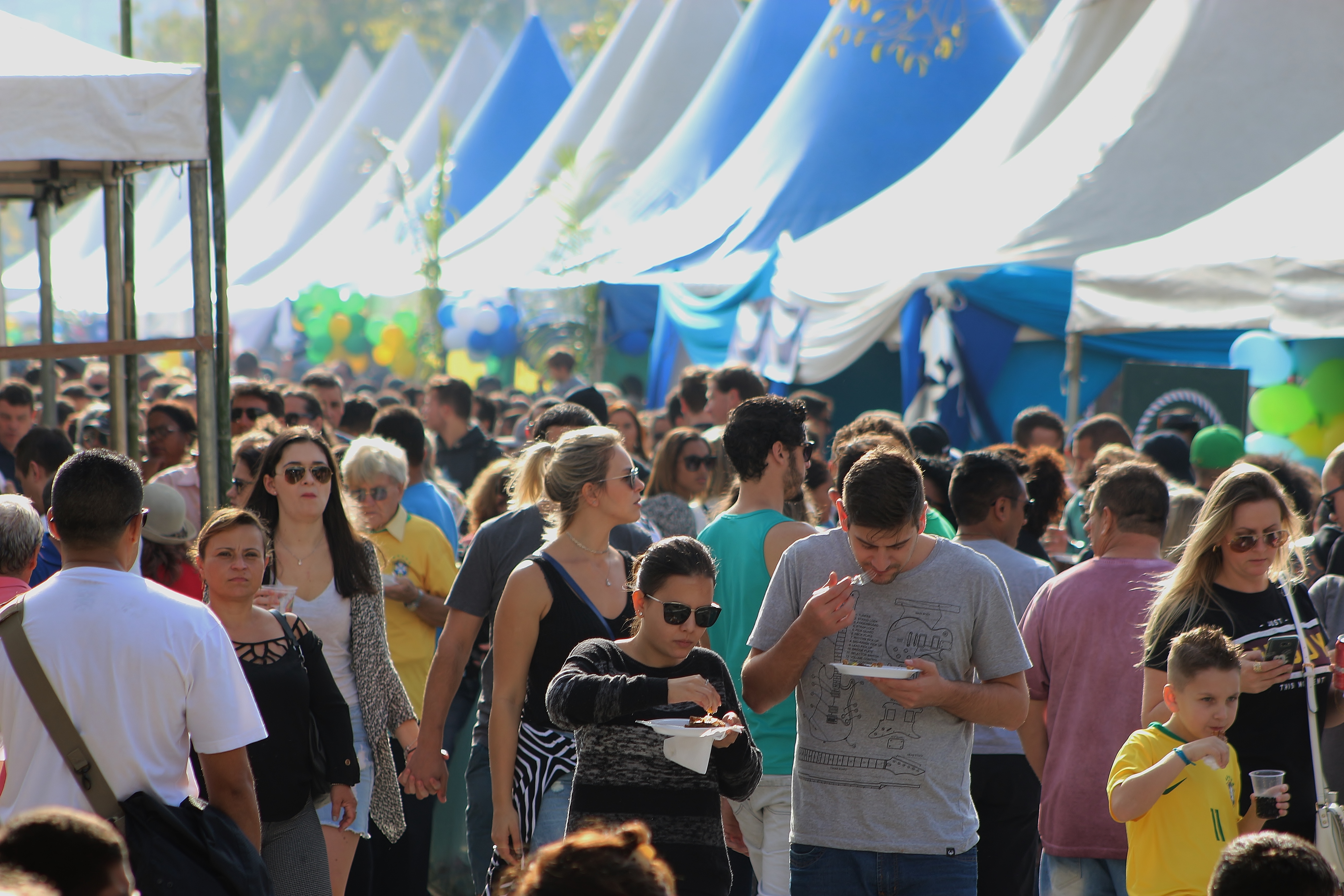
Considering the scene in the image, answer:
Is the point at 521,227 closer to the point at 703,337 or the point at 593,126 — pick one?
the point at 593,126

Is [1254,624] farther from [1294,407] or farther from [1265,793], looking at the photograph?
[1294,407]

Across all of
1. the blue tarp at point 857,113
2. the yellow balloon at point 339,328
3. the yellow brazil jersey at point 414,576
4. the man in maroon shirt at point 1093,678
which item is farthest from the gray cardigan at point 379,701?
the yellow balloon at point 339,328

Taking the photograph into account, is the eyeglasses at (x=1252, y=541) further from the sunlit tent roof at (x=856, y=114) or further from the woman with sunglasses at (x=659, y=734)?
the sunlit tent roof at (x=856, y=114)

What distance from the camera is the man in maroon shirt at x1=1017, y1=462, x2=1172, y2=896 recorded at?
3789 mm

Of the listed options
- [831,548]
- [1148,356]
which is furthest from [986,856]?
[1148,356]

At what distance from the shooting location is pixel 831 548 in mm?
3439

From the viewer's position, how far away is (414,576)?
5.40m

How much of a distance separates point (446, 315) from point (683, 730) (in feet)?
57.2

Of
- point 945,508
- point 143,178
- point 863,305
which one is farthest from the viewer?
point 143,178

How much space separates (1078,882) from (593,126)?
21.1 meters

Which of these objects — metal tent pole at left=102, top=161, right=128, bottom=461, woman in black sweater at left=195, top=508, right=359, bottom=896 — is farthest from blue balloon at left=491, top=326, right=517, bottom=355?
woman in black sweater at left=195, top=508, right=359, bottom=896

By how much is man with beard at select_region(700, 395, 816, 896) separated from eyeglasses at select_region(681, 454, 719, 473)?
6.39ft

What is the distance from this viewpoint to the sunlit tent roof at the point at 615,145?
64.2 feet

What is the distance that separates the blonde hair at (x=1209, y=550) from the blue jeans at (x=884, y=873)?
83 centimetres
